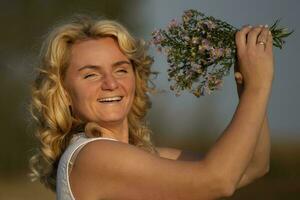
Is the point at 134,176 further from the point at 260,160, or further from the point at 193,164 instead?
the point at 260,160

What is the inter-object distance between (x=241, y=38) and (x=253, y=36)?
0.05 meters

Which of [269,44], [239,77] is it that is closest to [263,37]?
[269,44]

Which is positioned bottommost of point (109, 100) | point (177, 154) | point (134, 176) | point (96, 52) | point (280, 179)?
point (280, 179)

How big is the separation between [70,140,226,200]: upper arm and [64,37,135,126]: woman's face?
0.20 metres

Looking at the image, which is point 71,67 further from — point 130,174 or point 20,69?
point 20,69

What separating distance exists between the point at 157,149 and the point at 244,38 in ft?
2.58

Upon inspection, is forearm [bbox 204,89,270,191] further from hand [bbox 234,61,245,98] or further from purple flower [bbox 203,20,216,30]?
purple flower [bbox 203,20,216,30]

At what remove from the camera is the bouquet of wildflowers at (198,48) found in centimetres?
241

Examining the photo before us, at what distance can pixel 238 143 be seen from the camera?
2.12 meters

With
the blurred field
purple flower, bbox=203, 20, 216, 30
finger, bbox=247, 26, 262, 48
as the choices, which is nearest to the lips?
purple flower, bbox=203, 20, 216, 30

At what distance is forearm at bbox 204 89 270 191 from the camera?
2119 mm

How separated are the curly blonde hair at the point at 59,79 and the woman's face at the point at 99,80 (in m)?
0.03

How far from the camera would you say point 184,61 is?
253 centimetres

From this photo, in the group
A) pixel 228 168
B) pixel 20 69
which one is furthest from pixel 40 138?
pixel 20 69
